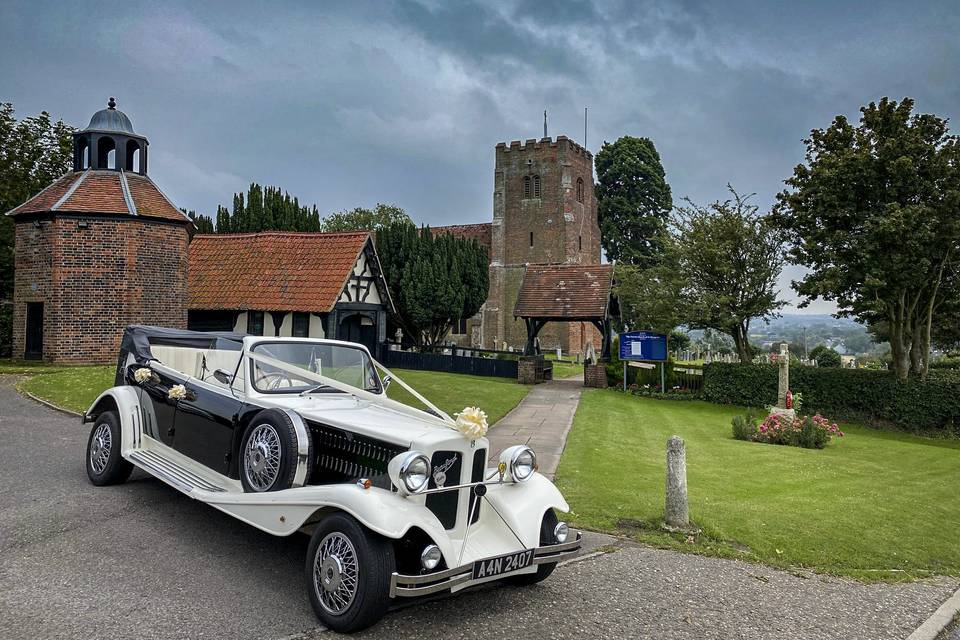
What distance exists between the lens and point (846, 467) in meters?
11.7

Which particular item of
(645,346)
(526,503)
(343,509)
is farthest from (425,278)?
(343,509)

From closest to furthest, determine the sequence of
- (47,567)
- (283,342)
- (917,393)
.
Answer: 1. (47,567)
2. (283,342)
3. (917,393)

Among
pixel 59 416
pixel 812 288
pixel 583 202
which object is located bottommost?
pixel 59 416

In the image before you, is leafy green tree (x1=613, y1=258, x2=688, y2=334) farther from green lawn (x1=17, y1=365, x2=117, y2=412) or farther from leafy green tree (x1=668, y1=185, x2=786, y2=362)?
green lawn (x1=17, y1=365, x2=117, y2=412)

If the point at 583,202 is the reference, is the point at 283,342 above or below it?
below

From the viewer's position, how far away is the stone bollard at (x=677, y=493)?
7.00 m

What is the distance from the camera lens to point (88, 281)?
63.2ft

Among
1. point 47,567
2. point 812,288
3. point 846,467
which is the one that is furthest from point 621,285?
point 47,567

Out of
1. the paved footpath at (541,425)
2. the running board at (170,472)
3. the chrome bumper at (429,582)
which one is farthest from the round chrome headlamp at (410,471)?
the paved footpath at (541,425)

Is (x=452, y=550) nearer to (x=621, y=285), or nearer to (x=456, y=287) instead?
(x=621, y=285)

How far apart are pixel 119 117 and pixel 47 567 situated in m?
21.0

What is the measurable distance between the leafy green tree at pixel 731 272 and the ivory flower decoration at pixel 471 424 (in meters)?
19.2

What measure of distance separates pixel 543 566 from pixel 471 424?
4.49ft

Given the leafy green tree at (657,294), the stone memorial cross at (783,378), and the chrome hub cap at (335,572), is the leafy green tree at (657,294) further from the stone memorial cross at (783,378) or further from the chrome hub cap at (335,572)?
the chrome hub cap at (335,572)
